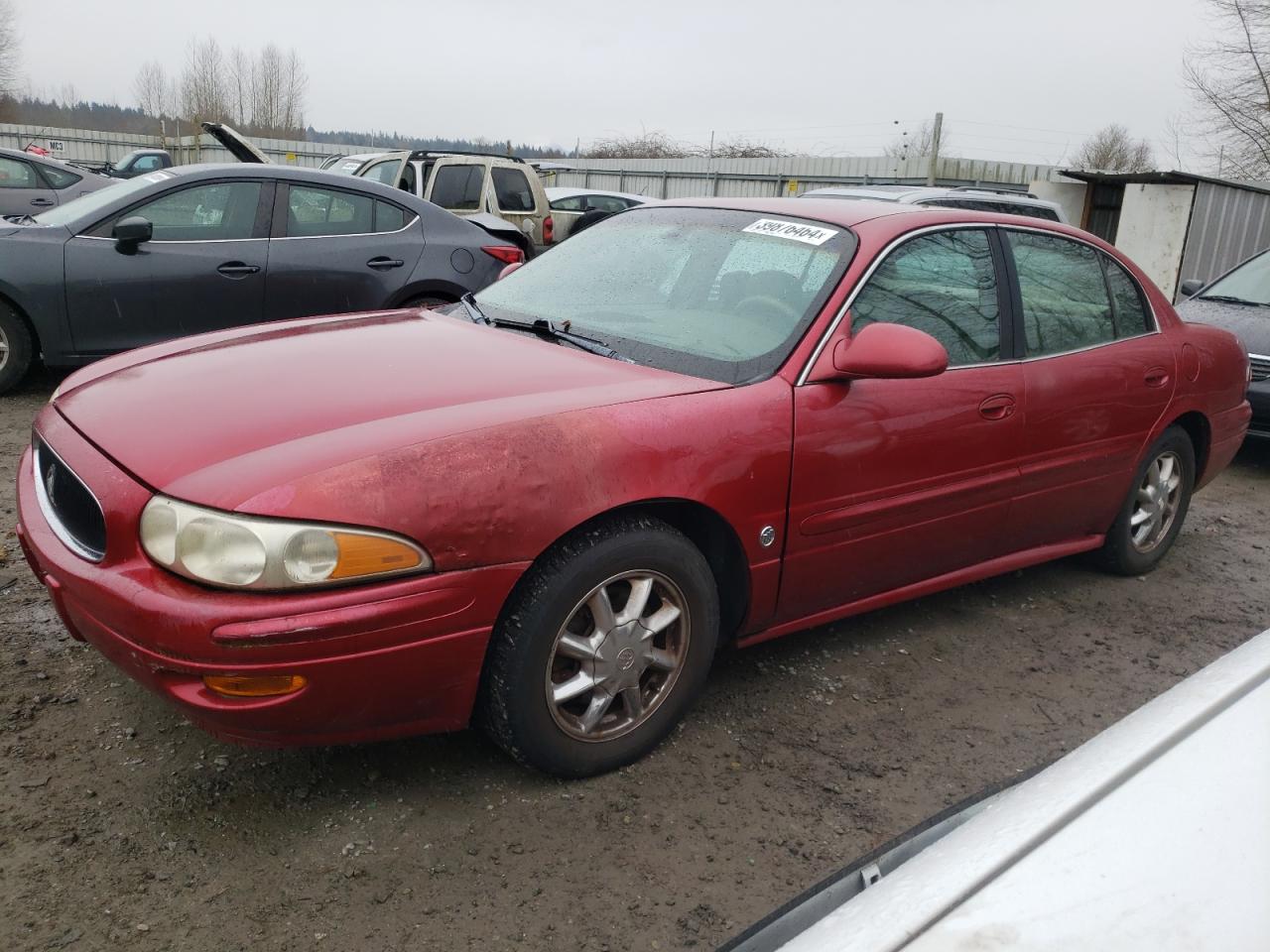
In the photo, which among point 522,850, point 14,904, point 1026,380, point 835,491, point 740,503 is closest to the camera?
point 14,904

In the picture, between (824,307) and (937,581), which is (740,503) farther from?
(937,581)

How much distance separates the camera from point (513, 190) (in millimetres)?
12695

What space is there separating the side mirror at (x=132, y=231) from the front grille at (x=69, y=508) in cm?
356

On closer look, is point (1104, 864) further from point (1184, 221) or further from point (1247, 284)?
point (1184, 221)

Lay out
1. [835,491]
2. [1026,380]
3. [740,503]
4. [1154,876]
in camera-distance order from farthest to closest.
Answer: [1026,380] → [835,491] → [740,503] → [1154,876]

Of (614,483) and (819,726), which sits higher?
(614,483)

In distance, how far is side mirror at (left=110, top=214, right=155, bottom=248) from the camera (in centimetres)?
581

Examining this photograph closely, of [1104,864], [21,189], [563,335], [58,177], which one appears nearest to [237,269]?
[563,335]

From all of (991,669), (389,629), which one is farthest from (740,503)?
(991,669)

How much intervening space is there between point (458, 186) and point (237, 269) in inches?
256

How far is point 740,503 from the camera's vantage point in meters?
2.73

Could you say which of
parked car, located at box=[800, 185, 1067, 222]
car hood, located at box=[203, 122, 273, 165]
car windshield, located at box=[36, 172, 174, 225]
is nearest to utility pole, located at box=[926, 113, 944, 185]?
parked car, located at box=[800, 185, 1067, 222]

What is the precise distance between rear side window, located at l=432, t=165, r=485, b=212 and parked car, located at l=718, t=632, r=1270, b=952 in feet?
38.1

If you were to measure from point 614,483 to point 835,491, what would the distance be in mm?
Answer: 806
